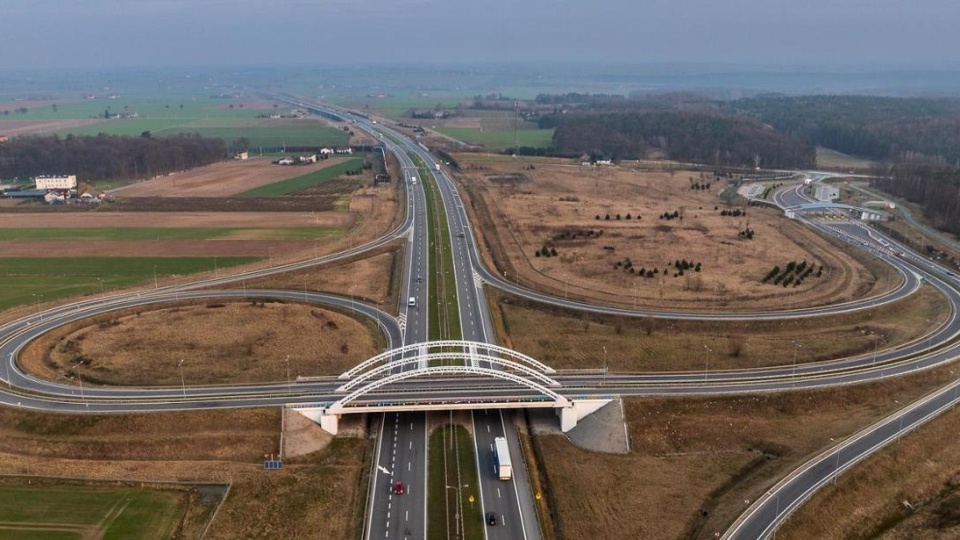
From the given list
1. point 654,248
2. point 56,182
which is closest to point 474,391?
point 654,248

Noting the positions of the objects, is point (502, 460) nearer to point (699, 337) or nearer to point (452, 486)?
point (452, 486)

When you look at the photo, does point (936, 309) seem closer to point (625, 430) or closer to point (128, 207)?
point (625, 430)

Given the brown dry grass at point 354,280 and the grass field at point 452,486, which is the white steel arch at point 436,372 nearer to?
the grass field at point 452,486

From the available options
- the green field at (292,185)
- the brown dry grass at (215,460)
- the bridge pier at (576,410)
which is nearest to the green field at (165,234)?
the green field at (292,185)

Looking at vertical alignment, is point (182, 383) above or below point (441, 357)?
below

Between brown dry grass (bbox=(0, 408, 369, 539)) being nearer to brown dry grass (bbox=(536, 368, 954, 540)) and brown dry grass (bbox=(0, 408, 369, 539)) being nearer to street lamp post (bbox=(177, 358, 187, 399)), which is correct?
street lamp post (bbox=(177, 358, 187, 399))

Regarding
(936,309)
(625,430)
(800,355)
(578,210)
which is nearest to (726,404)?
(625,430)
